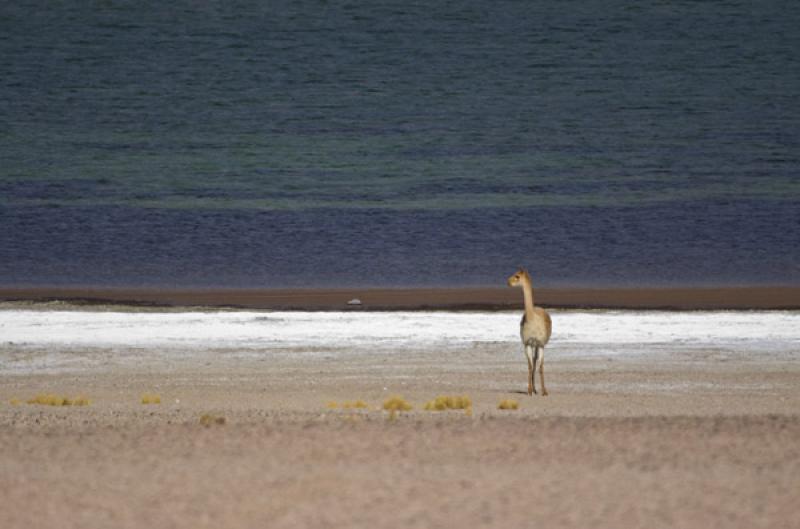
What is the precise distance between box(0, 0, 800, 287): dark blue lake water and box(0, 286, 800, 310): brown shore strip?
1671 mm

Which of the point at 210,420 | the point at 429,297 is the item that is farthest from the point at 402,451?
the point at 429,297

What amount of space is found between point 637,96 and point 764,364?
29022mm

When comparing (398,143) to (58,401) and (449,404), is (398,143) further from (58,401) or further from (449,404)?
(449,404)

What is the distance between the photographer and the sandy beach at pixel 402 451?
30.3 ft

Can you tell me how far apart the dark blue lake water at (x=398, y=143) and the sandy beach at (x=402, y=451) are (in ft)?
44.0

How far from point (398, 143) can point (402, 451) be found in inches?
1287

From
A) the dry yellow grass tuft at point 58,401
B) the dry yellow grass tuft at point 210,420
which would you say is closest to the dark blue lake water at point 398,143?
the dry yellow grass tuft at point 58,401

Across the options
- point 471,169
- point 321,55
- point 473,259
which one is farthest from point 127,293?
point 321,55

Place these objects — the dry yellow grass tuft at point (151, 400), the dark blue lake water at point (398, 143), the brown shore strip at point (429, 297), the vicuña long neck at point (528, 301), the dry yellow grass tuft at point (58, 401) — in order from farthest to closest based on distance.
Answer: the dark blue lake water at point (398, 143) → the brown shore strip at point (429, 297) → the vicuña long neck at point (528, 301) → the dry yellow grass tuft at point (151, 400) → the dry yellow grass tuft at point (58, 401)

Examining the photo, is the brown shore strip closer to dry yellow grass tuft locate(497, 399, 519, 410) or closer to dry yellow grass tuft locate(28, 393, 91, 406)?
dry yellow grass tuft locate(28, 393, 91, 406)

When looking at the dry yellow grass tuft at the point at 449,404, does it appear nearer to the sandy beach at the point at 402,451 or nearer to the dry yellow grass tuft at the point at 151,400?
the sandy beach at the point at 402,451

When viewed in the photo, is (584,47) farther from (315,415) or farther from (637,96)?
(315,415)

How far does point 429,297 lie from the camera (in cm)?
2661

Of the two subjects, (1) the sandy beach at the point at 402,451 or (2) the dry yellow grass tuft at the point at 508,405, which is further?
(2) the dry yellow grass tuft at the point at 508,405
